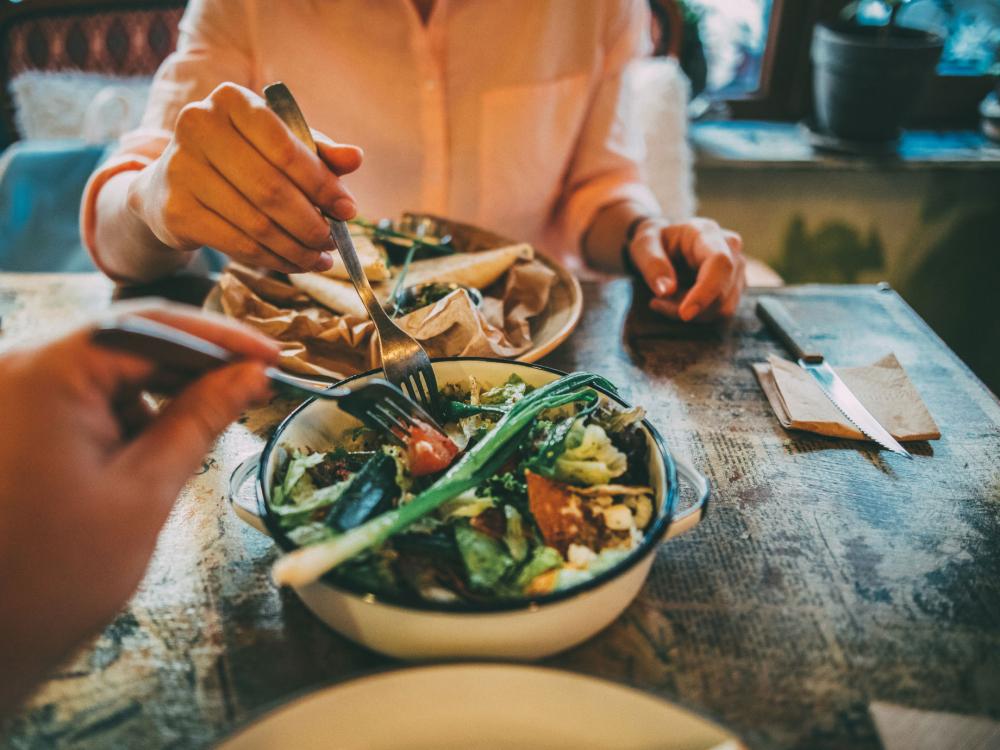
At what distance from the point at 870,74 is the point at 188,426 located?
3.01m

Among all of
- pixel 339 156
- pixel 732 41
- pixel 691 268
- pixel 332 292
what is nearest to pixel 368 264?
Result: pixel 332 292

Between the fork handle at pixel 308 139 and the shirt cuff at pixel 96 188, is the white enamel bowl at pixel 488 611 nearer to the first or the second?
the fork handle at pixel 308 139

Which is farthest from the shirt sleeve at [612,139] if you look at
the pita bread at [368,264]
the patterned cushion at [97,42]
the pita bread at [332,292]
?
the patterned cushion at [97,42]

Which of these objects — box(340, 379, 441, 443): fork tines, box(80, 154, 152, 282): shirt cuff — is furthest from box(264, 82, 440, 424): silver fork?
box(80, 154, 152, 282): shirt cuff

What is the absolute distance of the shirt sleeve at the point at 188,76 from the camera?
138 centimetres

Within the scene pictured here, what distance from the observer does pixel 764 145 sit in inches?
128

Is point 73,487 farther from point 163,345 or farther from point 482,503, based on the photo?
point 482,503

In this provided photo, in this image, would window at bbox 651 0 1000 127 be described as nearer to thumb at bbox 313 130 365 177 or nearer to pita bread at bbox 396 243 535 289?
pita bread at bbox 396 243 535 289

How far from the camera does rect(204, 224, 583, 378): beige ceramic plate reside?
112 centimetres

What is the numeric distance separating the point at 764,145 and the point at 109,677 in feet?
11.1

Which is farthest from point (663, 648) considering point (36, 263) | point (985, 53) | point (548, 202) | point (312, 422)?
point (985, 53)

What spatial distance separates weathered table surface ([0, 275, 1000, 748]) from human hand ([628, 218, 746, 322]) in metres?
0.27

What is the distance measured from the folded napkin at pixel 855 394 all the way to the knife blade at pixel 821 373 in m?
0.01

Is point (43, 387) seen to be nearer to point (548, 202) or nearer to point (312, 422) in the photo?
point (312, 422)
